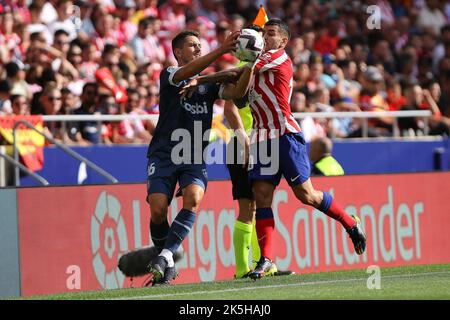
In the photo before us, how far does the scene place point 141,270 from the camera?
12508mm

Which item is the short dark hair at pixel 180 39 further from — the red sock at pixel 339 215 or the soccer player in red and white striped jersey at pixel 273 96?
the red sock at pixel 339 215

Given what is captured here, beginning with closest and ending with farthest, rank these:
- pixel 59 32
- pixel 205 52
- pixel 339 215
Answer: pixel 339 215, pixel 59 32, pixel 205 52

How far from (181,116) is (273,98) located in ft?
2.81

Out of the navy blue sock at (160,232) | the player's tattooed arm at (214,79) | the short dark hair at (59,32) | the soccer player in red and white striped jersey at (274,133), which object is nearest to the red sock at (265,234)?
the soccer player in red and white striped jersey at (274,133)

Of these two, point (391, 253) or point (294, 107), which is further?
point (294, 107)

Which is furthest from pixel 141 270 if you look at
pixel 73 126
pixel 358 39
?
pixel 358 39

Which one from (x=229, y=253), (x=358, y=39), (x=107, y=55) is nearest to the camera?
(x=229, y=253)

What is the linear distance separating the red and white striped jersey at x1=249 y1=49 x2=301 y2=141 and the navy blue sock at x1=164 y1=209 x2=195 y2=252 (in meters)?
1.01

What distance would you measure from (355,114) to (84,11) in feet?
14.1

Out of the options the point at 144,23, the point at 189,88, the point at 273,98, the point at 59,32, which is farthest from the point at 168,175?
the point at 144,23

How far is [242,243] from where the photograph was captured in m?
11.5

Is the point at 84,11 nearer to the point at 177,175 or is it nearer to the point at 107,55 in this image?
the point at 107,55

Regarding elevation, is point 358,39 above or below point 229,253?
above

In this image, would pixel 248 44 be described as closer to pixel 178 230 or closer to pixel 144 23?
pixel 178 230
